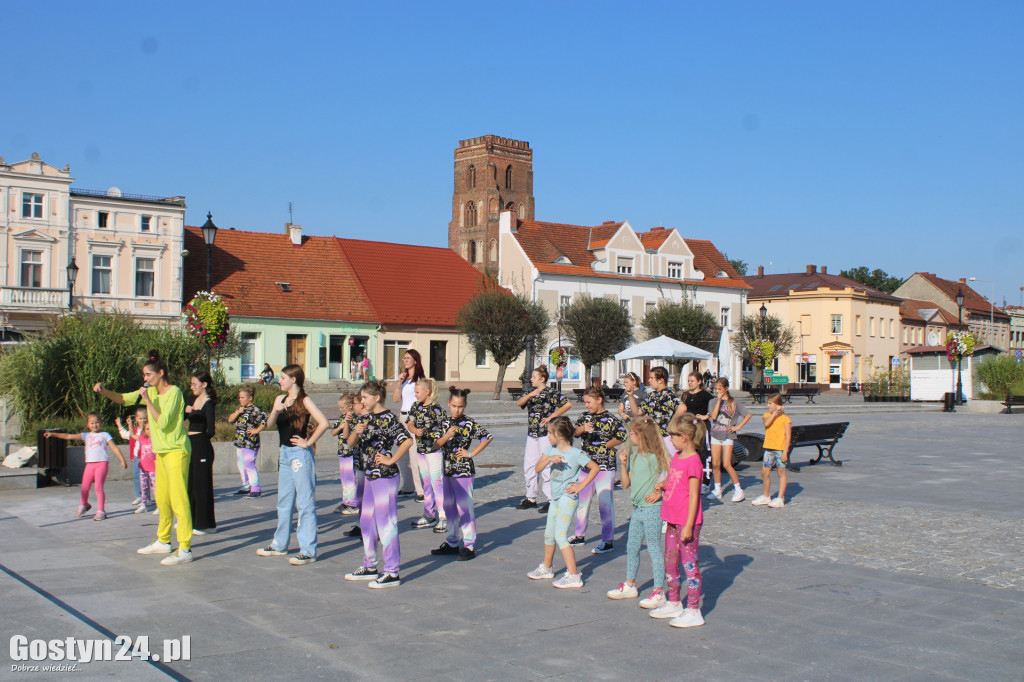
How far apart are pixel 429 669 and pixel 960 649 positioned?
10.8 ft

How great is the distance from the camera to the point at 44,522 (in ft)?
34.3

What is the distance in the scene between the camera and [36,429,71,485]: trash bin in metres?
13.4

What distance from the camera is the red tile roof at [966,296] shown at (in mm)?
93125

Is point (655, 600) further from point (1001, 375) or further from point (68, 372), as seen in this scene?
point (1001, 375)

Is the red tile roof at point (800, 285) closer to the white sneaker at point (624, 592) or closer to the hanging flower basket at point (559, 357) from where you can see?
the hanging flower basket at point (559, 357)

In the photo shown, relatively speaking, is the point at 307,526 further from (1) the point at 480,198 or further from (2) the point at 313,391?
(1) the point at 480,198

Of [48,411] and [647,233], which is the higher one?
[647,233]

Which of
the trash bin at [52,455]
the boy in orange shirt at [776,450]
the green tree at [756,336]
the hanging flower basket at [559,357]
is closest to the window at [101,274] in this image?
the hanging flower basket at [559,357]

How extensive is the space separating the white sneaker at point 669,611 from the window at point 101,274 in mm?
41500

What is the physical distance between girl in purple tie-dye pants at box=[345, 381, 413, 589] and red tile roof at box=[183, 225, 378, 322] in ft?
127

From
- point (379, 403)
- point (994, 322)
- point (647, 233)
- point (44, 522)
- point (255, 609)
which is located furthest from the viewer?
point (994, 322)

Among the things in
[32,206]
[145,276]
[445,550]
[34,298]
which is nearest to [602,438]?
[445,550]

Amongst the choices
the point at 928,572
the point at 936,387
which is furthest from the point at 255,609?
the point at 936,387

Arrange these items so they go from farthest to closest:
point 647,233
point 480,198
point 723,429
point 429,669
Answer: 1. point 480,198
2. point 647,233
3. point 723,429
4. point 429,669
